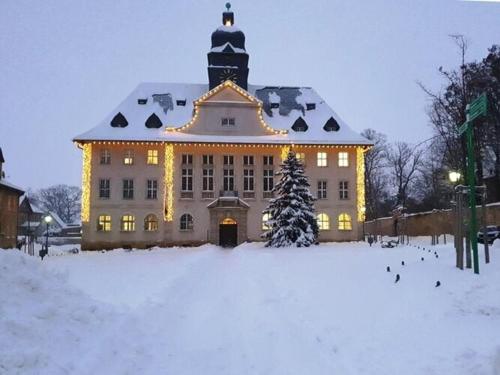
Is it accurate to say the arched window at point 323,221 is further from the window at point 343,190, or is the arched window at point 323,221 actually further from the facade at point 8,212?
the facade at point 8,212

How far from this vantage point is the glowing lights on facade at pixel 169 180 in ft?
124

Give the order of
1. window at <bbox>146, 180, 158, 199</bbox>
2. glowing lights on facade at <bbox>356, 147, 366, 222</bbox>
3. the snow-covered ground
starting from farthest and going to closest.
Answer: glowing lights on facade at <bbox>356, 147, 366, 222</bbox> → window at <bbox>146, 180, 158, 199</bbox> → the snow-covered ground

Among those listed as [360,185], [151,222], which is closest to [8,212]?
[151,222]

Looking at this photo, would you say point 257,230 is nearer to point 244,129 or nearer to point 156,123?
point 244,129

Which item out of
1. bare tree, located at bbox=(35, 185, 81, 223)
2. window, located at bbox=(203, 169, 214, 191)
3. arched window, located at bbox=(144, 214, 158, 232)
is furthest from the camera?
bare tree, located at bbox=(35, 185, 81, 223)

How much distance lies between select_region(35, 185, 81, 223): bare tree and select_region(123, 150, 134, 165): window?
49009 mm

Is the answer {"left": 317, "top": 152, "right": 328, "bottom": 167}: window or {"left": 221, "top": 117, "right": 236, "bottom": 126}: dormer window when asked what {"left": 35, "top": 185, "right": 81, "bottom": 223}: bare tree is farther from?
{"left": 317, "top": 152, "right": 328, "bottom": 167}: window

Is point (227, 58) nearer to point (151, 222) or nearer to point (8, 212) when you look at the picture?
point (151, 222)

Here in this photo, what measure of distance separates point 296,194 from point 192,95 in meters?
17.0

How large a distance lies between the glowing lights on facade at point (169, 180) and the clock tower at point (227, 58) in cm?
810

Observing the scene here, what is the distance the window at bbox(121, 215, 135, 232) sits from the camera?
37.7 metres

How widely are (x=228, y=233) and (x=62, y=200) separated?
5659 centimetres

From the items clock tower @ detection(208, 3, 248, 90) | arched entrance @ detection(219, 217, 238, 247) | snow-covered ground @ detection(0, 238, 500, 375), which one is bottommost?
snow-covered ground @ detection(0, 238, 500, 375)

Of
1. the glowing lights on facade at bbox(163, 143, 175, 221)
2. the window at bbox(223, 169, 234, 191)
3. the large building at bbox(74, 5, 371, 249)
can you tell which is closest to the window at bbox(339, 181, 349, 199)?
the large building at bbox(74, 5, 371, 249)
